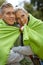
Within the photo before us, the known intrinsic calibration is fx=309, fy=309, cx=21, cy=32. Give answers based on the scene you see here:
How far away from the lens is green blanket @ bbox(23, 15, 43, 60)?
3.93m

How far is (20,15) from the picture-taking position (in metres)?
4.04

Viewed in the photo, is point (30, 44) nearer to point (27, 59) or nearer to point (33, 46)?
point (33, 46)

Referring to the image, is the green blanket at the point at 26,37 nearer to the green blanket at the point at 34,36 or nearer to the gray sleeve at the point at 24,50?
the green blanket at the point at 34,36

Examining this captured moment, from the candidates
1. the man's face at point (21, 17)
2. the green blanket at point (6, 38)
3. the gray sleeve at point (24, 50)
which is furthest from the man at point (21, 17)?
the gray sleeve at point (24, 50)

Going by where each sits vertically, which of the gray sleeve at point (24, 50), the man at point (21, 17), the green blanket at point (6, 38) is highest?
the man at point (21, 17)

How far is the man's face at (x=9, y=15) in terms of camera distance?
4.04 meters

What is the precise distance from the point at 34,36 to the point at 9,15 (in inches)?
17.2

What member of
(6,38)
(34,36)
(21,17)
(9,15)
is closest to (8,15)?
(9,15)

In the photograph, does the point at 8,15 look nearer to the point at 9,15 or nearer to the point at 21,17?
the point at 9,15

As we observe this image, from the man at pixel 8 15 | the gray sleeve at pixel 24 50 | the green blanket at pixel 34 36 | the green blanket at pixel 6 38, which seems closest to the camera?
the green blanket at pixel 6 38

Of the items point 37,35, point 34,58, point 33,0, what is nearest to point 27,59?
point 34,58

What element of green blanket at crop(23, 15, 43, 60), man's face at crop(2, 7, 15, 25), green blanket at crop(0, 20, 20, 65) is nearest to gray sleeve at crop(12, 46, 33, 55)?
green blanket at crop(23, 15, 43, 60)

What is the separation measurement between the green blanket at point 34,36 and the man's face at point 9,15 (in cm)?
20

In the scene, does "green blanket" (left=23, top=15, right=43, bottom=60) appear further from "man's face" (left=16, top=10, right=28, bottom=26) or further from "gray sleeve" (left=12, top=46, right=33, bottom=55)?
"gray sleeve" (left=12, top=46, right=33, bottom=55)
